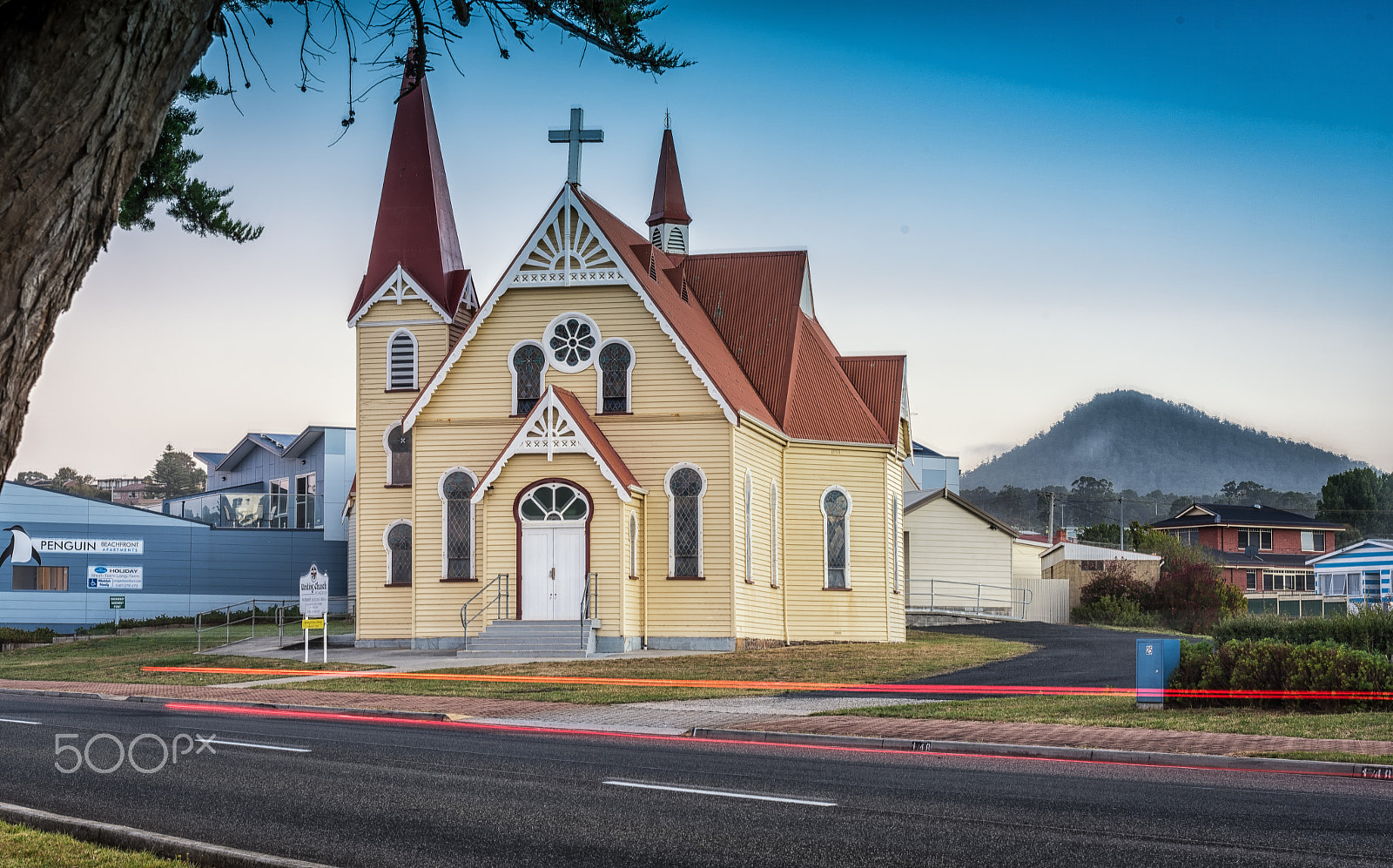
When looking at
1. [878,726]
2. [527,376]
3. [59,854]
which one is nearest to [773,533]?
[527,376]

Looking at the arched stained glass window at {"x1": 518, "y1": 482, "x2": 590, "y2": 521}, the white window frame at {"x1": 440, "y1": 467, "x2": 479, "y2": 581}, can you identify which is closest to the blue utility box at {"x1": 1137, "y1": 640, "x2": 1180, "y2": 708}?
the arched stained glass window at {"x1": 518, "y1": 482, "x2": 590, "y2": 521}

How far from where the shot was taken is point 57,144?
454 cm

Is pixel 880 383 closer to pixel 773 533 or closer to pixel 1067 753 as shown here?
pixel 773 533

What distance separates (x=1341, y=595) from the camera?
6169 centimetres

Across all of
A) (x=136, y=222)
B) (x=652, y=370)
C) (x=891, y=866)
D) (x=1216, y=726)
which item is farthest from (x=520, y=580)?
(x=891, y=866)

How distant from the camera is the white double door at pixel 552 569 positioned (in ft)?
96.3

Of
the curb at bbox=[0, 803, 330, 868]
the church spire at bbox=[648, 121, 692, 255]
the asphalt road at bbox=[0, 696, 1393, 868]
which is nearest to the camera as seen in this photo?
the curb at bbox=[0, 803, 330, 868]

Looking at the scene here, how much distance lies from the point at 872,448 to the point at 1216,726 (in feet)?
67.4

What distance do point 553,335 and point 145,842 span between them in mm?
23201

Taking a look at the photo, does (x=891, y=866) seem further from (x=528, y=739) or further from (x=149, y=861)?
(x=528, y=739)

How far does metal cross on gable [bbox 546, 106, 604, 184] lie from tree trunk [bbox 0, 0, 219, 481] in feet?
87.4

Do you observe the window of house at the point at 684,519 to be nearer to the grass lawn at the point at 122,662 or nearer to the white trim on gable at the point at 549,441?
the white trim on gable at the point at 549,441

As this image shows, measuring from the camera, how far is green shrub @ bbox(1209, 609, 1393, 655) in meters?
18.9

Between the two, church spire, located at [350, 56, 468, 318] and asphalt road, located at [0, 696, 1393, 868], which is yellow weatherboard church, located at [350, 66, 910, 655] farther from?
asphalt road, located at [0, 696, 1393, 868]
